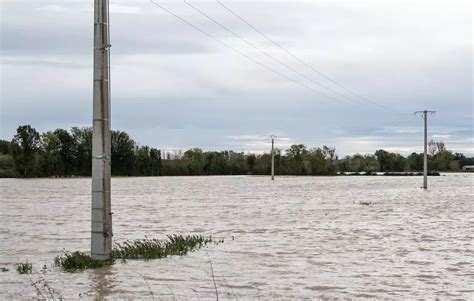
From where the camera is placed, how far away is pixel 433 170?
18675 centimetres

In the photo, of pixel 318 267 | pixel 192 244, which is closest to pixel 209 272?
pixel 318 267

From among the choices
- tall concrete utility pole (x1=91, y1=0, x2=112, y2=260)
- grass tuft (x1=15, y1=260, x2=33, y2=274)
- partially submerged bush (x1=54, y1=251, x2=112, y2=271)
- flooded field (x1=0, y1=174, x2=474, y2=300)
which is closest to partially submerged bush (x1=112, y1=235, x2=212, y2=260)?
flooded field (x1=0, y1=174, x2=474, y2=300)

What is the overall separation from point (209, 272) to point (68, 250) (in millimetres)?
5776

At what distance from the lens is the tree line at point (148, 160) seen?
13138 cm

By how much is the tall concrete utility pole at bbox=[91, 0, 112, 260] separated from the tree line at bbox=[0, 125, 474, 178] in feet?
391

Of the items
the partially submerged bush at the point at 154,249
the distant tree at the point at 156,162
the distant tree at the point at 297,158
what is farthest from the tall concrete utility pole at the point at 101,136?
the distant tree at the point at 297,158

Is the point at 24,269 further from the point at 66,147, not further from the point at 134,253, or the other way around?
the point at 66,147

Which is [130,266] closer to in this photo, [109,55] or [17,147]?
[109,55]

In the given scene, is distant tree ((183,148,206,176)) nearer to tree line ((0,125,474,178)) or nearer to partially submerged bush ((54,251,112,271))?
tree line ((0,125,474,178))

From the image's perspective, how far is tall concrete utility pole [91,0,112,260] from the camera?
13781 mm

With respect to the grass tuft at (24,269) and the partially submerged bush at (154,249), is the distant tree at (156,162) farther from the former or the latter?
the grass tuft at (24,269)

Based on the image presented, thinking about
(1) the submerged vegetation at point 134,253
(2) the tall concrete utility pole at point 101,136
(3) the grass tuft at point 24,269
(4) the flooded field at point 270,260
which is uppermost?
(2) the tall concrete utility pole at point 101,136

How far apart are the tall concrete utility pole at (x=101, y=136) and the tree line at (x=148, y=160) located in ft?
391

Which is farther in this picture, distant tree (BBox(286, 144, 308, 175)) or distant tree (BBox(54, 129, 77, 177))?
distant tree (BBox(286, 144, 308, 175))
